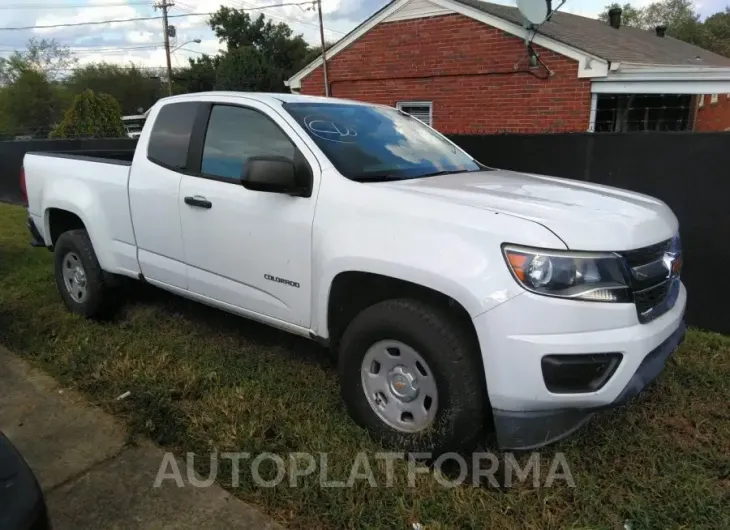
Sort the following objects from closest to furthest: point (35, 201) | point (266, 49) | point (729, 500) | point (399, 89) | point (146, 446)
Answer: point (729, 500) → point (146, 446) → point (35, 201) → point (399, 89) → point (266, 49)

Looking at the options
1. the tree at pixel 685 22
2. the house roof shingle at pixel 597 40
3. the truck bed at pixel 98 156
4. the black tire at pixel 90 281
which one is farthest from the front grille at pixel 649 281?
the tree at pixel 685 22

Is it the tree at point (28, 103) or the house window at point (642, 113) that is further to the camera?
the tree at point (28, 103)

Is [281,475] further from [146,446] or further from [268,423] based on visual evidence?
[146,446]

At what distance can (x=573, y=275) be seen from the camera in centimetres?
247

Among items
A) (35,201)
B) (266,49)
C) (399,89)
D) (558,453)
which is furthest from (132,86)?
(558,453)

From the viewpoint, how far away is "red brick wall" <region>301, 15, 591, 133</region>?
11102 millimetres

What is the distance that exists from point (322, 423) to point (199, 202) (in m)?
1.55

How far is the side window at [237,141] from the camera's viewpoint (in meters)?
3.54

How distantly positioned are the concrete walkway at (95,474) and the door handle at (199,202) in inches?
53.2

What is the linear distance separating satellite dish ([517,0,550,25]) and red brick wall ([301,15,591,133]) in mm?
1080

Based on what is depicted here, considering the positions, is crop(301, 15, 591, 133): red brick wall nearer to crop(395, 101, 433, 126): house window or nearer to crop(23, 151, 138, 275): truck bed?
crop(395, 101, 433, 126): house window

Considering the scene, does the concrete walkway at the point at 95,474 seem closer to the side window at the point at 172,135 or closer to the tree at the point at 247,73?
the side window at the point at 172,135

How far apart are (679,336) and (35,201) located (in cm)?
501

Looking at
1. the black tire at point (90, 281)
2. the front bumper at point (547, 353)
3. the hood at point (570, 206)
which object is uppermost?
the hood at point (570, 206)
